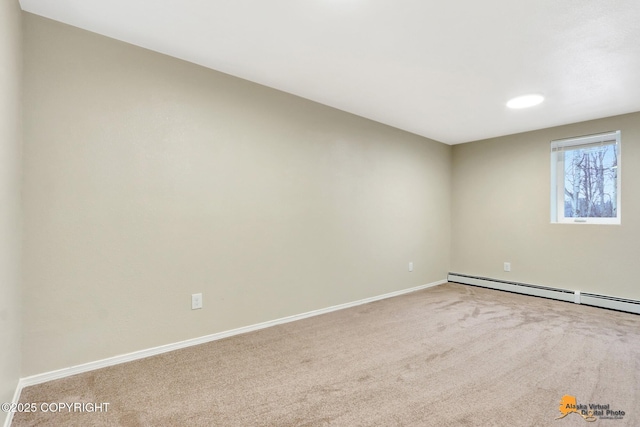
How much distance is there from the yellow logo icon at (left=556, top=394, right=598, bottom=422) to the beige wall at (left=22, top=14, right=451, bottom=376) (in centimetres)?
205

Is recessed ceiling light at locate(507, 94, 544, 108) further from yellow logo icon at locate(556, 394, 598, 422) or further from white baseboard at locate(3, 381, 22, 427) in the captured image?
white baseboard at locate(3, 381, 22, 427)

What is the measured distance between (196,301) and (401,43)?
2.40m

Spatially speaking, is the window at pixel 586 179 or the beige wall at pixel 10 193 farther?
the window at pixel 586 179

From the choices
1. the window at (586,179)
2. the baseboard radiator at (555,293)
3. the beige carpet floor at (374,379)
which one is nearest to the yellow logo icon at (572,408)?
the beige carpet floor at (374,379)

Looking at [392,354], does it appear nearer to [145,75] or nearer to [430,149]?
[145,75]

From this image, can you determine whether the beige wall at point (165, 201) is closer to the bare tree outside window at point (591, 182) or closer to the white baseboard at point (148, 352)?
the white baseboard at point (148, 352)

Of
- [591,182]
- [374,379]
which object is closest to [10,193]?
[374,379]

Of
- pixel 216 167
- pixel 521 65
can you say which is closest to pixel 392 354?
pixel 216 167

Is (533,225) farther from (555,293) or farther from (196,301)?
(196,301)

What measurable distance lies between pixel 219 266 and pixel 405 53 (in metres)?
2.16

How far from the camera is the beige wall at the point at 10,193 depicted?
1.41 metres

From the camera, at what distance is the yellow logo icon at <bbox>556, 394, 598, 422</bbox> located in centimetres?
158

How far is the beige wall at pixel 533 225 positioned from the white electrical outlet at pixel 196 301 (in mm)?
3983

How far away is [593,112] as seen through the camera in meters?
3.38
